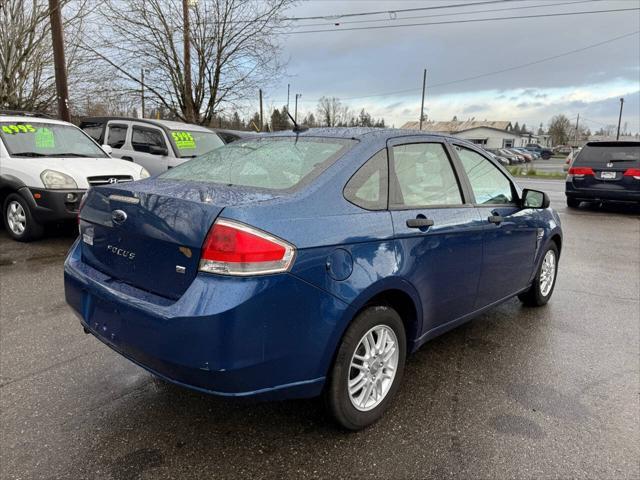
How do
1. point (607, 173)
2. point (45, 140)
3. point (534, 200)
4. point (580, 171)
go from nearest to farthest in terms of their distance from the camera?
1. point (534, 200)
2. point (45, 140)
3. point (607, 173)
4. point (580, 171)

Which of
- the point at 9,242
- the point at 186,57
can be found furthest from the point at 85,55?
the point at 9,242

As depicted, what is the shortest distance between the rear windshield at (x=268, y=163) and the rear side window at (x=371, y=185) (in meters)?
0.17

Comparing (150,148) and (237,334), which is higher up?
(150,148)

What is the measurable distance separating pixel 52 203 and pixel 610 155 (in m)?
11.4

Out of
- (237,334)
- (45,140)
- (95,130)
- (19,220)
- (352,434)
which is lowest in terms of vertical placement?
(352,434)

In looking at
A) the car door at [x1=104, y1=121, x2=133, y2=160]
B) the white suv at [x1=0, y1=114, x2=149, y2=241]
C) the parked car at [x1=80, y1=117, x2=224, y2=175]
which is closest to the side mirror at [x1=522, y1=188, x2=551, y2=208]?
the white suv at [x1=0, y1=114, x2=149, y2=241]

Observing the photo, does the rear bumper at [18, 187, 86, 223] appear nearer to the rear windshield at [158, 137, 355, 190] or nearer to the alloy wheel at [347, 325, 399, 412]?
the rear windshield at [158, 137, 355, 190]

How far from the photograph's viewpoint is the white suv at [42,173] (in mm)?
6176

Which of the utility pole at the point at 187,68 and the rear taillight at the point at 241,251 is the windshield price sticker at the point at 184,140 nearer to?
the utility pole at the point at 187,68

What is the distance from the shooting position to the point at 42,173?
6207mm

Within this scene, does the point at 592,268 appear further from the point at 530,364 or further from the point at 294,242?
the point at 294,242

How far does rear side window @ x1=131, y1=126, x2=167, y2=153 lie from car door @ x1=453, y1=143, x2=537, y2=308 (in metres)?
6.95

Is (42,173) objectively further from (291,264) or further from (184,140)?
(291,264)

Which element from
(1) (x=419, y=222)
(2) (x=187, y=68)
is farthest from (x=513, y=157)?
(1) (x=419, y=222)
